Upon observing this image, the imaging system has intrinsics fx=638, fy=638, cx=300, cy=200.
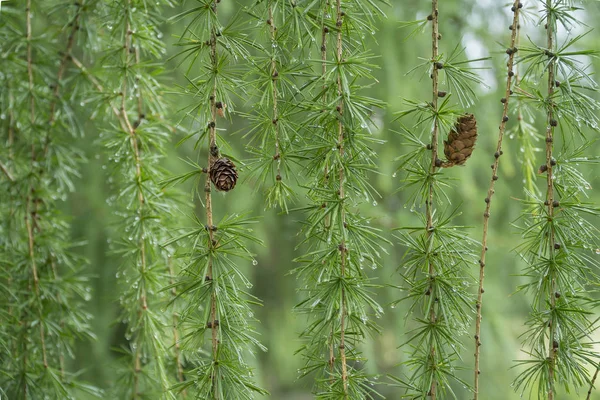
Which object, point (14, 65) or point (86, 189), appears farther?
point (86, 189)

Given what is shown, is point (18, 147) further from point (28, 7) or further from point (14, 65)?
point (28, 7)

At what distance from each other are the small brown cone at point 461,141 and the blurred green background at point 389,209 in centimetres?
91

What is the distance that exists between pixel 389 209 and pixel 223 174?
164 centimetres

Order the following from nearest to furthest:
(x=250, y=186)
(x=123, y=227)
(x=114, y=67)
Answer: (x=114, y=67) → (x=123, y=227) → (x=250, y=186)

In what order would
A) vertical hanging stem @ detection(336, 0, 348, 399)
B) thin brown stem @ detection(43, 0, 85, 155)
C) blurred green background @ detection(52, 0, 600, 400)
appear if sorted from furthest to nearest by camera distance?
blurred green background @ detection(52, 0, 600, 400) < thin brown stem @ detection(43, 0, 85, 155) < vertical hanging stem @ detection(336, 0, 348, 399)

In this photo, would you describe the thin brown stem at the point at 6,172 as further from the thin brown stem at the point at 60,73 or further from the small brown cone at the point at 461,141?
the small brown cone at the point at 461,141

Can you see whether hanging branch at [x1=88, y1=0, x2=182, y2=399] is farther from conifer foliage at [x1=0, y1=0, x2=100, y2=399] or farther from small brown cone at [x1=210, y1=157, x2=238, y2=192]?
small brown cone at [x1=210, y1=157, x2=238, y2=192]

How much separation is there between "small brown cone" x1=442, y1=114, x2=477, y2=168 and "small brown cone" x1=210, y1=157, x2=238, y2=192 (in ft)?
0.74

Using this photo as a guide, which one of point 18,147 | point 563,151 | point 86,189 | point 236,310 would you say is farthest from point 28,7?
point 86,189

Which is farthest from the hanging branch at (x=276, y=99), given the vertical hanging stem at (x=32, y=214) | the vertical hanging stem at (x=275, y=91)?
the vertical hanging stem at (x=32, y=214)

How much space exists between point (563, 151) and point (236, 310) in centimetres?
39

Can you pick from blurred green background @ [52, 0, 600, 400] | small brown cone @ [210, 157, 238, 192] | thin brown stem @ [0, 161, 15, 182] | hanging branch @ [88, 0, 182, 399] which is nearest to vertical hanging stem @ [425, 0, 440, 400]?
small brown cone @ [210, 157, 238, 192]

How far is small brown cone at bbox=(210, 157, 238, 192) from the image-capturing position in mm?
649

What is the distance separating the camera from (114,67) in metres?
0.89
